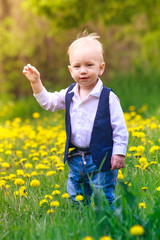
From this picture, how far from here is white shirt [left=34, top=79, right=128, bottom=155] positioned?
86.5 inches

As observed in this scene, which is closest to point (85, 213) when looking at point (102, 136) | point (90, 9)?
point (102, 136)

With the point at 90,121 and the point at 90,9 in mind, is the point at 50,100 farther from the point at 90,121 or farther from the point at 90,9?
the point at 90,9

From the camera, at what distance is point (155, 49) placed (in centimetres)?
1052

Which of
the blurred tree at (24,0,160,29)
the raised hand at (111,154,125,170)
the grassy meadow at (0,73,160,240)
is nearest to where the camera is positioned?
the grassy meadow at (0,73,160,240)

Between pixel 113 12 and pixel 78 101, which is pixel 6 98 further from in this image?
pixel 78 101

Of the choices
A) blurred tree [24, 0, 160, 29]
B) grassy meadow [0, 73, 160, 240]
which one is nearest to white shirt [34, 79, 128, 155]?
grassy meadow [0, 73, 160, 240]

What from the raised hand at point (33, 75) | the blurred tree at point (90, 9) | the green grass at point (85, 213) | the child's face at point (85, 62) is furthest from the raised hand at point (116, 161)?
the blurred tree at point (90, 9)

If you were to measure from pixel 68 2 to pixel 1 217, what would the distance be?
5.95 meters

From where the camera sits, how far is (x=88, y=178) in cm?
233

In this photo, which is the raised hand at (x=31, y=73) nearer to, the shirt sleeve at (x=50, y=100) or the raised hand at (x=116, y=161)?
the shirt sleeve at (x=50, y=100)

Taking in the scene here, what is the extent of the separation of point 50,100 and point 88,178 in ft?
2.04

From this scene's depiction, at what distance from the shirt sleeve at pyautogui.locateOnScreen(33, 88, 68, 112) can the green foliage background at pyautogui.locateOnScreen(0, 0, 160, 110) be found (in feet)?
13.0

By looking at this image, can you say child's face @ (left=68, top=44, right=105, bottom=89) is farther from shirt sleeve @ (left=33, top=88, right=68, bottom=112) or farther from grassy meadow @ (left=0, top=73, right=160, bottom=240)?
grassy meadow @ (left=0, top=73, right=160, bottom=240)

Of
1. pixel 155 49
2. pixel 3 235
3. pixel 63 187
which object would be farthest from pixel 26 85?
pixel 3 235
